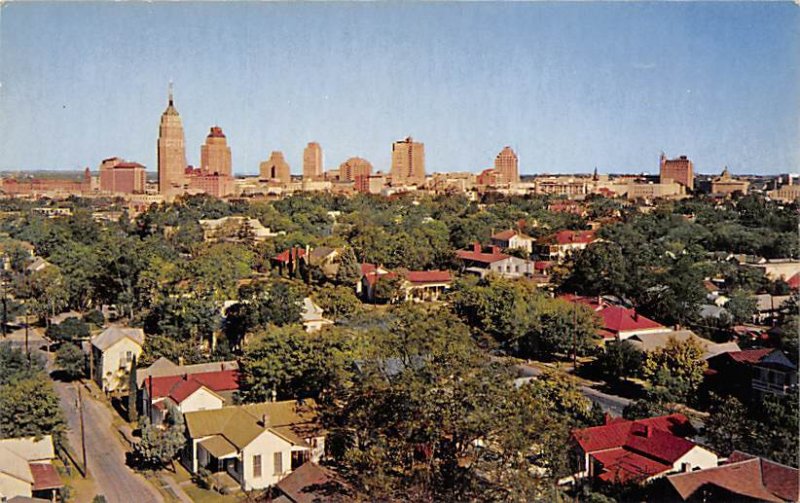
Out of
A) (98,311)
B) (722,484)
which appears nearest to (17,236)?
(98,311)

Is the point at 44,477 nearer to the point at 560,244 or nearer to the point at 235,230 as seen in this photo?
the point at 560,244

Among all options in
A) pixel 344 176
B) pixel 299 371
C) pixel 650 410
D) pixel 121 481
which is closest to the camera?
pixel 121 481

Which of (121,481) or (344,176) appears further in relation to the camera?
(344,176)

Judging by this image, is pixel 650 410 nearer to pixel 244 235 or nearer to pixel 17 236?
pixel 244 235

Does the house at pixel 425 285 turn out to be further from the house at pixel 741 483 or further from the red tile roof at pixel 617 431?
the house at pixel 741 483

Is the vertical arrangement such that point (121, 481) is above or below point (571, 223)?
below

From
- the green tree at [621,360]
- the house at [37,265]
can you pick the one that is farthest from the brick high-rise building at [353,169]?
the green tree at [621,360]

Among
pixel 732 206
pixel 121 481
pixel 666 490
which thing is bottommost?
pixel 121 481

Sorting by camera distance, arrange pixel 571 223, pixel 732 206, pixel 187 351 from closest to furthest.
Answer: pixel 187 351 < pixel 571 223 < pixel 732 206
